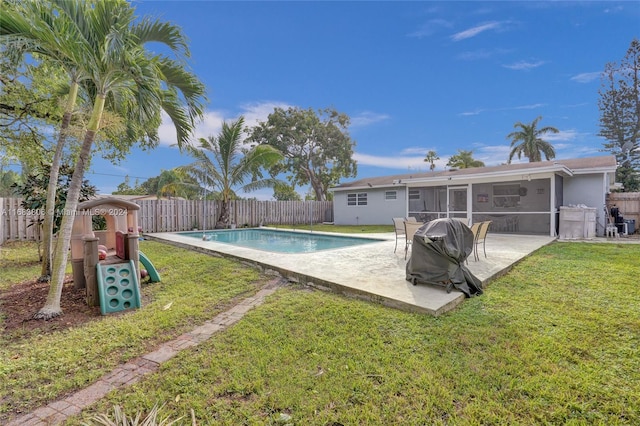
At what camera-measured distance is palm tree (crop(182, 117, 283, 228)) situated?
15492 millimetres

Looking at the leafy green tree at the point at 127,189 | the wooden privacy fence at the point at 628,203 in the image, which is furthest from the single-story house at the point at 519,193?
the leafy green tree at the point at 127,189

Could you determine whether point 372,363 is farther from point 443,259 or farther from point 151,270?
point 151,270

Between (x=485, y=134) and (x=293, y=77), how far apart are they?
21266mm

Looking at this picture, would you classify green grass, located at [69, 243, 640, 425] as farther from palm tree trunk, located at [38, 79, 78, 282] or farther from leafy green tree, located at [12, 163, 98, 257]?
leafy green tree, located at [12, 163, 98, 257]

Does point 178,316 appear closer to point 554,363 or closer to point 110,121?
point 110,121

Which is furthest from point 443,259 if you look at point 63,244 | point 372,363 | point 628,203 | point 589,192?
point 628,203

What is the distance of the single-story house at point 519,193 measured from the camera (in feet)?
38.9

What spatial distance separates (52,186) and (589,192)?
695 inches

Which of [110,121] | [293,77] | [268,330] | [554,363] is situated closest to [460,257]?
[554,363]

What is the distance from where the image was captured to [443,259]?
467cm

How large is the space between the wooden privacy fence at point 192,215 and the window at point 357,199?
2941 mm

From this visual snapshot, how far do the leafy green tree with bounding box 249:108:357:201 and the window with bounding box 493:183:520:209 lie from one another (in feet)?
53.1

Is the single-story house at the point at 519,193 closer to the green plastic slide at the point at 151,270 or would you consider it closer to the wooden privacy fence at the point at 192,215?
the wooden privacy fence at the point at 192,215

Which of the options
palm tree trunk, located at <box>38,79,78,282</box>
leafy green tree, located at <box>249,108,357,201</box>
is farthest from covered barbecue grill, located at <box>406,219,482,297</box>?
leafy green tree, located at <box>249,108,357,201</box>
